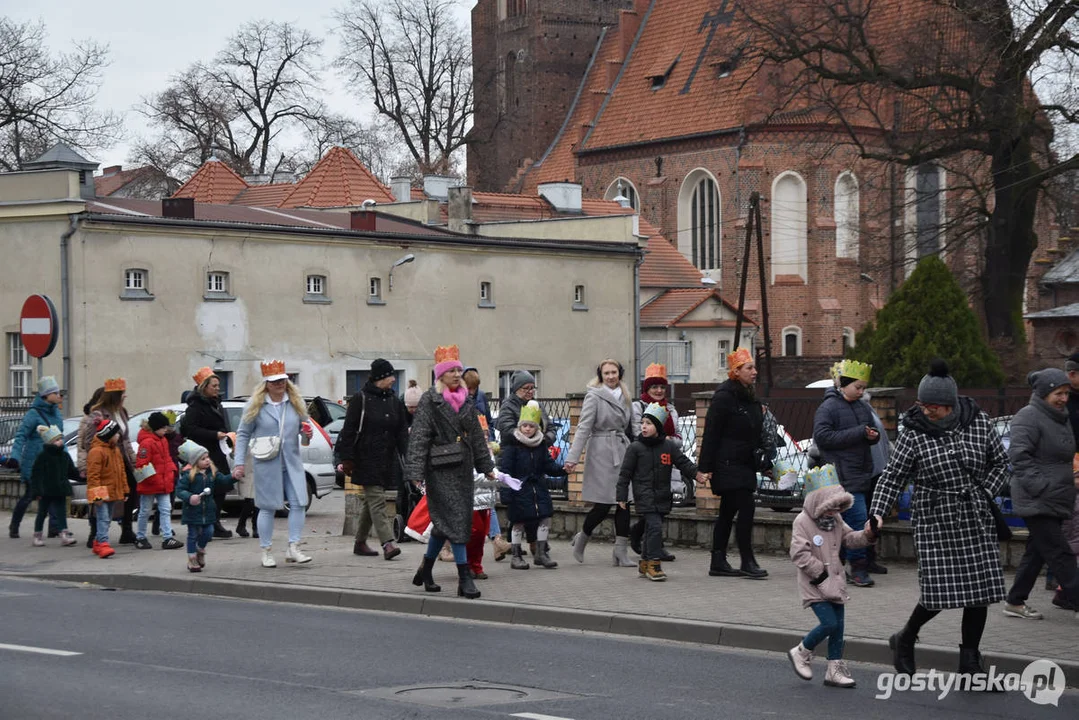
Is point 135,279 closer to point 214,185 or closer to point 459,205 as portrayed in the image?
point 459,205

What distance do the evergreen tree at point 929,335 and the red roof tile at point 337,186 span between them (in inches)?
935

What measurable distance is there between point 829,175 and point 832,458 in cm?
5745

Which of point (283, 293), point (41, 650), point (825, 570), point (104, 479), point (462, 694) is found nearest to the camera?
point (462, 694)

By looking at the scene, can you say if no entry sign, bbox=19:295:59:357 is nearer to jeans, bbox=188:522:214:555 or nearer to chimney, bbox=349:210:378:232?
jeans, bbox=188:522:214:555

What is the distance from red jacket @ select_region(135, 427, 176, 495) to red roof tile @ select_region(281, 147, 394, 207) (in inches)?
1726

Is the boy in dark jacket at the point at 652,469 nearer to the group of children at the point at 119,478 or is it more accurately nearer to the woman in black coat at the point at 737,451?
the woman in black coat at the point at 737,451

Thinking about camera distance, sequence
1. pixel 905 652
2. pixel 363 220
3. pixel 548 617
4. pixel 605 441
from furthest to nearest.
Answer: pixel 363 220, pixel 605 441, pixel 548 617, pixel 905 652

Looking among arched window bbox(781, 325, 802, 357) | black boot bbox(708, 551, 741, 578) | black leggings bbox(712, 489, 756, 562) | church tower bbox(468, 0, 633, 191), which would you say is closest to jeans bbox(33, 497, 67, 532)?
black boot bbox(708, 551, 741, 578)

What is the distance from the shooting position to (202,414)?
57.2 feet

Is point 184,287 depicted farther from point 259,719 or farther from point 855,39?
point 259,719

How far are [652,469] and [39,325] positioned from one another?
7.82 metres

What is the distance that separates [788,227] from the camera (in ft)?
229

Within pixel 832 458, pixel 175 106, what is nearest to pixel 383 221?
pixel 175 106

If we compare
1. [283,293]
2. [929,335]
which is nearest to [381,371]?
[283,293]
